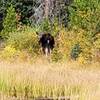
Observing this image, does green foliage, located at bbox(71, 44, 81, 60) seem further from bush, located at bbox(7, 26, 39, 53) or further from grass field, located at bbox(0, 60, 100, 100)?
grass field, located at bbox(0, 60, 100, 100)

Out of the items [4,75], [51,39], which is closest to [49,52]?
[51,39]

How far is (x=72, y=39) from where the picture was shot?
2019 centimetres

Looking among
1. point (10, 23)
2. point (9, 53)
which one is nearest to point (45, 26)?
point (10, 23)

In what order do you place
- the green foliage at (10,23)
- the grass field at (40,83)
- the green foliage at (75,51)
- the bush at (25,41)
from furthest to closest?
1. the green foliage at (10,23)
2. the bush at (25,41)
3. the green foliage at (75,51)
4. the grass field at (40,83)

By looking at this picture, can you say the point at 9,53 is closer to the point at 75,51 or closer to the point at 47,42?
the point at 47,42

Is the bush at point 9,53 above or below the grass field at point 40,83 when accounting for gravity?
below

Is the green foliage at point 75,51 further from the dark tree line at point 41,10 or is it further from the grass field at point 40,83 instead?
the grass field at point 40,83

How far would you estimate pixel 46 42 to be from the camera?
2109cm

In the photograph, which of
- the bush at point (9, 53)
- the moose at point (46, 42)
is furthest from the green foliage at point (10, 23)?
the bush at point (9, 53)

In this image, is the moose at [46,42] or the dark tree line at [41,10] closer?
the moose at [46,42]

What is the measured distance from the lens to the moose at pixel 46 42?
20.5 m

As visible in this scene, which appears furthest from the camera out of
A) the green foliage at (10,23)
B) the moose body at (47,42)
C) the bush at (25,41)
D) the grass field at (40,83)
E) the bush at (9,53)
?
the green foliage at (10,23)

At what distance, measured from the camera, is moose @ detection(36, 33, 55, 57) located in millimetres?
20539

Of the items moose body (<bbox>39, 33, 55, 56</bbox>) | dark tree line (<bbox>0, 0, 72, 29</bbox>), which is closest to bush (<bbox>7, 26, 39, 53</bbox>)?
moose body (<bbox>39, 33, 55, 56</bbox>)
